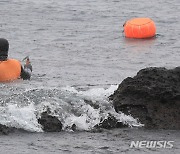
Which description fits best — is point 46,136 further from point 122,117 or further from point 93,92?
point 93,92

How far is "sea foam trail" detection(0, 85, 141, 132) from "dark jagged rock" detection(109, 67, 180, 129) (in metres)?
0.22

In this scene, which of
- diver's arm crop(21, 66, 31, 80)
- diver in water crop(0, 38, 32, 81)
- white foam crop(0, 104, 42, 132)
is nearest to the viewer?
white foam crop(0, 104, 42, 132)

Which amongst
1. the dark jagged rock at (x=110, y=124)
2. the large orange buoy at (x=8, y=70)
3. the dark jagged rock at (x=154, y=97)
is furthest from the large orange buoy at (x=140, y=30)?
the dark jagged rock at (x=110, y=124)

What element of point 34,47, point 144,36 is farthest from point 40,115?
point 144,36

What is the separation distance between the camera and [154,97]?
1080cm

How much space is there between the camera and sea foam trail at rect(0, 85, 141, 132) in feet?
35.0

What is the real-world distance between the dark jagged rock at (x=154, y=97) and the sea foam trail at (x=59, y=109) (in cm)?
22

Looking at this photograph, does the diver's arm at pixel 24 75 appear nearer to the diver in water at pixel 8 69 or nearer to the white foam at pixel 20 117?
the diver in water at pixel 8 69

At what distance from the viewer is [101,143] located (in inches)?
388

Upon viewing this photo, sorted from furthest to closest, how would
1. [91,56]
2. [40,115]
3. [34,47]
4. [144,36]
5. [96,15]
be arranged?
[96,15] → [144,36] → [34,47] → [91,56] → [40,115]

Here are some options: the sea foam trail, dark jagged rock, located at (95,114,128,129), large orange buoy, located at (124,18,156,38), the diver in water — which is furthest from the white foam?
large orange buoy, located at (124,18,156,38)

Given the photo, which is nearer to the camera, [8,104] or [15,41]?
[8,104]

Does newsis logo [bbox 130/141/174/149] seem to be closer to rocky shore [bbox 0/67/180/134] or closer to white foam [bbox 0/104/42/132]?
rocky shore [bbox 0/67/180/134]

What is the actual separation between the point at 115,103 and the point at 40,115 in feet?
4.36
